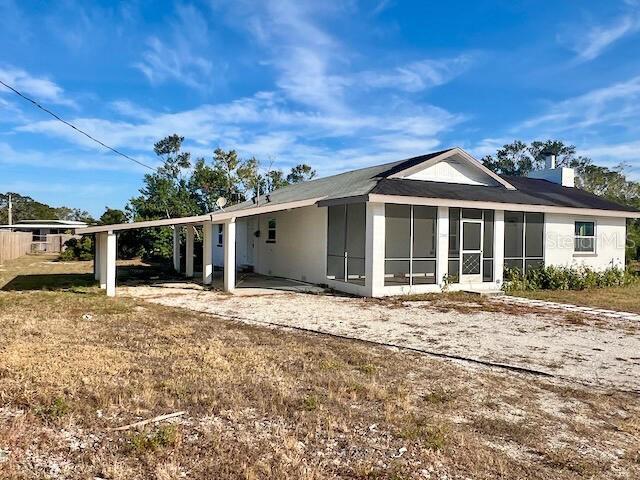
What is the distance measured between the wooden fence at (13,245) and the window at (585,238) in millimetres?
26701

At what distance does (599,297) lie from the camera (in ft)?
42.0

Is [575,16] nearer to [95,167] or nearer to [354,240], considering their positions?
[354,240]

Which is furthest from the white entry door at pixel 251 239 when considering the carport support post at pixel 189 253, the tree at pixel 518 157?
the tree at pixel 518 157

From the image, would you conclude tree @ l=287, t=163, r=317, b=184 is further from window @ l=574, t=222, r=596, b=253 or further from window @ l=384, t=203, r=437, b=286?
window @ l=574, t=222, r=596, b=253

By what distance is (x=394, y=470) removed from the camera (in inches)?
124

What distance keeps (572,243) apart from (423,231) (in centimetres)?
496

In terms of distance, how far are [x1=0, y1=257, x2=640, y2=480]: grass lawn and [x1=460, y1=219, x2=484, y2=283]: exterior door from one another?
7.87m

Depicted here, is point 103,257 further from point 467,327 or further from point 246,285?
point 467,327

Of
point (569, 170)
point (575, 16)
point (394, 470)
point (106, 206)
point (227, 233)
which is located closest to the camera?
point (394, 470)

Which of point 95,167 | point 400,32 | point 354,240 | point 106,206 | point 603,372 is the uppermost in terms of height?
point 400,32

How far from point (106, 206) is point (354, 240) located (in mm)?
20964

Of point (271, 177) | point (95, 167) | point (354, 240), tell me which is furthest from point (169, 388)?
point (271, 177)

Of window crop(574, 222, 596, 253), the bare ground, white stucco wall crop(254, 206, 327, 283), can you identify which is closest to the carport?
the bare ground

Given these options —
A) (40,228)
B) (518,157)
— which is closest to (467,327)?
(40,228)
